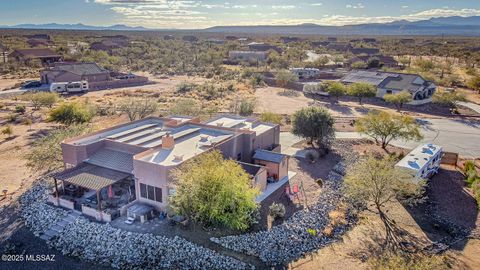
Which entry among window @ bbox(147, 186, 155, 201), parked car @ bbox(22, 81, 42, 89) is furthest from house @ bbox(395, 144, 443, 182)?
parked car @ bbox(22, 81, 42, 89)

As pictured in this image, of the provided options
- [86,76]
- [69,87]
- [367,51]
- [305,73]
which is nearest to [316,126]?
[69,87]

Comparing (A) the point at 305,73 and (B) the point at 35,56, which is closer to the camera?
(A) the point at 305,73

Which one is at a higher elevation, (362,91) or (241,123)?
(241,123)

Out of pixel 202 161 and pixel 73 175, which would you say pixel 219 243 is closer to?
pixel 202 161

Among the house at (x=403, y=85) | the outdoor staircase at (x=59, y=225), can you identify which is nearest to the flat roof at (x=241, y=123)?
the outdoor staircase at (x=59, y=225)

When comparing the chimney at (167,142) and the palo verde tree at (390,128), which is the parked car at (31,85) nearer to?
the chimney at (167,142)

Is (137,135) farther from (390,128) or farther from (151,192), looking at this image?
(390,128)
